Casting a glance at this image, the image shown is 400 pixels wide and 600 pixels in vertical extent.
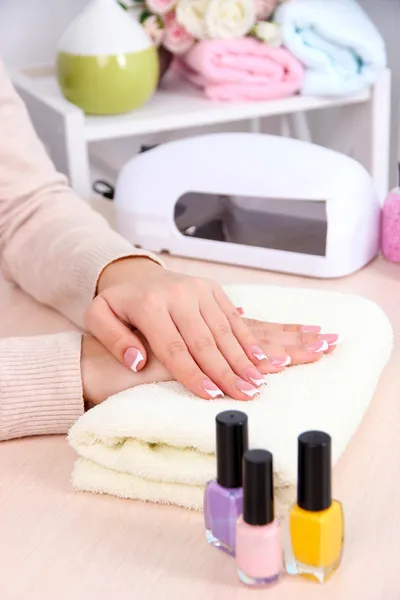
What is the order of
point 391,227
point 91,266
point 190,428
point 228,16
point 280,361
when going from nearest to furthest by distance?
point 190,428 → point 280,361 → point 91,266 → point 391,227 → point 228,16

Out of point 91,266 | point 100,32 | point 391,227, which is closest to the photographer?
point 91,266

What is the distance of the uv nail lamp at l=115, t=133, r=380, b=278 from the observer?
1.03 meters

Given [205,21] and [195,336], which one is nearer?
[195,336]

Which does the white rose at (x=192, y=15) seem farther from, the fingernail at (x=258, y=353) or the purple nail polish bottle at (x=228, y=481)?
the purple nail polish bottle at (x=228, y=481)

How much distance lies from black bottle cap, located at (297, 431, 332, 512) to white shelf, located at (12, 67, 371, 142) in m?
1.02

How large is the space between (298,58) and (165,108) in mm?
262

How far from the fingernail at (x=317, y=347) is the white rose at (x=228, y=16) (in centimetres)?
93

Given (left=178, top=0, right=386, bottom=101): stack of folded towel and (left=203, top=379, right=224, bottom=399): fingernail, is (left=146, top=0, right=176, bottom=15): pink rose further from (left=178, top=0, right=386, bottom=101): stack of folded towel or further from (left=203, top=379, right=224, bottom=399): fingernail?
(left=203, top=379, right=224, bottom=399): fingernail

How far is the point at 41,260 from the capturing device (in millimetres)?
1020

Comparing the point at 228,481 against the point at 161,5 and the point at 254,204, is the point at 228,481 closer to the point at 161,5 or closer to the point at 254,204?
the point at 254,204

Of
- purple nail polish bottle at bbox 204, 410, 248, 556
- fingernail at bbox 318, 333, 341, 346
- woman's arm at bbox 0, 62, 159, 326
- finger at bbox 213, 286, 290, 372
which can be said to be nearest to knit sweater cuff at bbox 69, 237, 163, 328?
woman's arm at bbox 0, 62, 159, 326

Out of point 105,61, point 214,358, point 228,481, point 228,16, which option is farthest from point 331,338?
point 228,16

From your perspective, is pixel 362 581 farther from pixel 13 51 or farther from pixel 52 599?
pixel 13 51

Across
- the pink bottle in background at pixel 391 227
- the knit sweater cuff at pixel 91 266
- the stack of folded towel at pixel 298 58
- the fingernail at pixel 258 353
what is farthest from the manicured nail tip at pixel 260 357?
the stack of folded towel at pixel 298 58
